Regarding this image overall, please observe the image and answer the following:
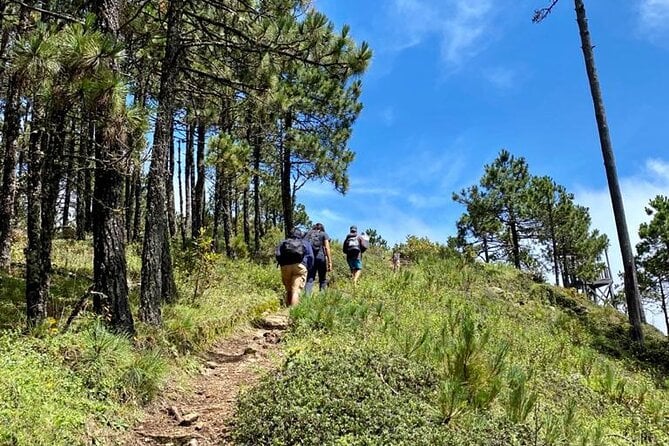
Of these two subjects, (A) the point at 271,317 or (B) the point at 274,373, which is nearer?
(B) the point at 274,373

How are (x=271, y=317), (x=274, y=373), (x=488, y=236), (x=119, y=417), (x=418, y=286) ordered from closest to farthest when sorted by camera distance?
(x=119, y=417), (x=274, y=373), (x=271, y=317), (x=418, y=286), (x=488, y=236)

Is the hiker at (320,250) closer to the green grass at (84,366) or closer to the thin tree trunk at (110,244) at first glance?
the green grass at (84,366)

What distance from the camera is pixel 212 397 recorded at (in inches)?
223

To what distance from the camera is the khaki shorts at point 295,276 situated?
893 cm

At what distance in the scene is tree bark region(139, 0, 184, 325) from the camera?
719 cm

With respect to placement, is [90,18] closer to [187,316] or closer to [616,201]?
[187,316]

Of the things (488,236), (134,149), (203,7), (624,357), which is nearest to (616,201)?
(624,357)

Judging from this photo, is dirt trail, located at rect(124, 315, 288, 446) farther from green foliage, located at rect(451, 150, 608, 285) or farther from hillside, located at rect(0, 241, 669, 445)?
green foliage, located at rect(451, 150, 608, 285)

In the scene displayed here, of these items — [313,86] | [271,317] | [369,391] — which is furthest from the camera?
[313,86]

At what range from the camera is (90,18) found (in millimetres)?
5008

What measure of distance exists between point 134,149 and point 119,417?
10.5 ft

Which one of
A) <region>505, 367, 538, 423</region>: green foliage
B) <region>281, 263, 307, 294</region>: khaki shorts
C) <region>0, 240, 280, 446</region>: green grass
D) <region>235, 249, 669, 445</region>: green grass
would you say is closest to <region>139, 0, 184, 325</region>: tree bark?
<region>0, 240, 280, 446</region>: green grass

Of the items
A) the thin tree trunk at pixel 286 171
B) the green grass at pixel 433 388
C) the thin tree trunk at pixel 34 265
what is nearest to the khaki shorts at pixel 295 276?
the green grass at pixel 433 388

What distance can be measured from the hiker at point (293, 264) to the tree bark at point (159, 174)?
210 cm
